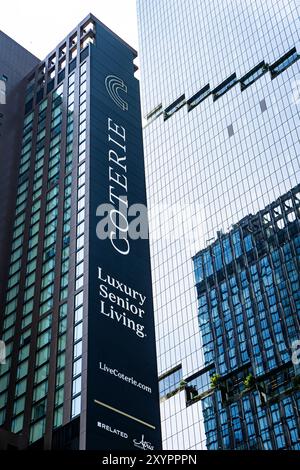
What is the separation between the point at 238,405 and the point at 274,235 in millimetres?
29149

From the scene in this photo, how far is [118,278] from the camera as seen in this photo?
62344mm

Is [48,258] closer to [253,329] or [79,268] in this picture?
[79,268]

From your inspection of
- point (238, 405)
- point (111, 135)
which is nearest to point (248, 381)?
point (238, 405)

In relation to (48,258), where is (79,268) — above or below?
below

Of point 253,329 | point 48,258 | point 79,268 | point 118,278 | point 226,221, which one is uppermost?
point 226,221

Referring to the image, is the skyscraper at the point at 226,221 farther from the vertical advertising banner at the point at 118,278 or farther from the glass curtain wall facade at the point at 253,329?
the vertical advertising banner at the point at 118,278

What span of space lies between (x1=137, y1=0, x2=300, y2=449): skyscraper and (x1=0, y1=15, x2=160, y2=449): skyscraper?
48401 millimetres

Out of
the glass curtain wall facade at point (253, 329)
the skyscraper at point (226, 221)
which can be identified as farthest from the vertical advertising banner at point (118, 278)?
the skyscraper at point (226, 221)

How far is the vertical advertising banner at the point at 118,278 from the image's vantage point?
53438 millimetres

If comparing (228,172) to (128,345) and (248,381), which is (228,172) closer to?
(248,381)

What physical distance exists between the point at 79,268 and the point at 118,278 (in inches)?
133

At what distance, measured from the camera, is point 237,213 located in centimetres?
13450

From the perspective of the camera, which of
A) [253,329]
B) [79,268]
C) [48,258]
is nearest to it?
[79,268]

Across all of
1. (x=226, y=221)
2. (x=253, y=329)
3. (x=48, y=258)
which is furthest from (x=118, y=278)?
(x=226, y=221)
